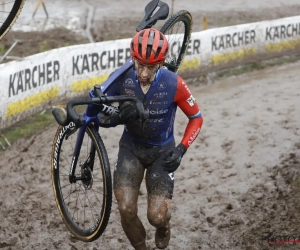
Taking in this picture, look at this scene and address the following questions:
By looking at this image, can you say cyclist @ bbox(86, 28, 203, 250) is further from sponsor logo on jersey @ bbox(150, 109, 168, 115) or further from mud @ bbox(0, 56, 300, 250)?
mud @ bbox(0, 56, 300, 250)

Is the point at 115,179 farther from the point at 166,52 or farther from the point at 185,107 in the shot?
the point at 166,52

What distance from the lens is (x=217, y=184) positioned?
1051cm

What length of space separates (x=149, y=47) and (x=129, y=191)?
161 cm

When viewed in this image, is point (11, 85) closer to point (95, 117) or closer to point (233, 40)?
point (95, 117)

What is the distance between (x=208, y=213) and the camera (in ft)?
31.4

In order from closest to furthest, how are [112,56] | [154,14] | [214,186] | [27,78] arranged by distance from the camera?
[154,14]
[214,186]
[27,78]
[112,56]

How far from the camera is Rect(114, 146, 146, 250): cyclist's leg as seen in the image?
22.2 ft

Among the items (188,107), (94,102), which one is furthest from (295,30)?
(94,102)

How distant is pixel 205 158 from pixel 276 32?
27.5ft

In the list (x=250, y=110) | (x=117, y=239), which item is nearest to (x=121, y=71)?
(x=117, y=239)

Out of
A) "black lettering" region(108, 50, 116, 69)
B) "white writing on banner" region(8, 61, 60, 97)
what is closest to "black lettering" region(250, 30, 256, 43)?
"black lettering" region(108, 50, 116, 69)

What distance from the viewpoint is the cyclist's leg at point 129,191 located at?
266 inches

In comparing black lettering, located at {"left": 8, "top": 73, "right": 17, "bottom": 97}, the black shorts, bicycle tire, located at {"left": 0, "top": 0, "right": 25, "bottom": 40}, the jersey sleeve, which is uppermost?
bicycle tire, located at {"left": 0, "top": 0, "right": 25, "bottom": 40}

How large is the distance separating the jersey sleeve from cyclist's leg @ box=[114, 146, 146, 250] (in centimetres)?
65
